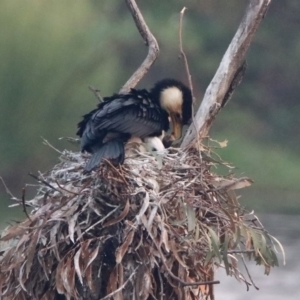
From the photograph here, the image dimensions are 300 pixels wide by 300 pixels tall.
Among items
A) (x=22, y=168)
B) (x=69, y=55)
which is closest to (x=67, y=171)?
(x=22, y=168)

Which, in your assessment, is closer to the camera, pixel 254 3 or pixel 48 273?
pixel 48 273

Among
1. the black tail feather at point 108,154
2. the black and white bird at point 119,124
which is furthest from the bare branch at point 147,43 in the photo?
the black tail feather at point 108,154

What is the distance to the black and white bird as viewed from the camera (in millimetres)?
1157

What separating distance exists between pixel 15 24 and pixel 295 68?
80cm

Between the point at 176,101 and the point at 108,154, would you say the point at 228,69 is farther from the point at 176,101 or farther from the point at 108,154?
the point at 108,154

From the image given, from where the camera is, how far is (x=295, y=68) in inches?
83.4

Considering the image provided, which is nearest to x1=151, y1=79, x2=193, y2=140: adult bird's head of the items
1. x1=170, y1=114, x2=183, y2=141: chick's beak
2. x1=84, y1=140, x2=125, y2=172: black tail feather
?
x1=170, y1=114, x2=183, y2=141: chick's beak

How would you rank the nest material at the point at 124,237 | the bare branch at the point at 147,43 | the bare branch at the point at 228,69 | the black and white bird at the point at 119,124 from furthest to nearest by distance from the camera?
the bare branch at the point at 147,43 → the bare branch at the point at 228,69 → the black and white bird at the point at 119,124 → the nest material at the point at 124,237

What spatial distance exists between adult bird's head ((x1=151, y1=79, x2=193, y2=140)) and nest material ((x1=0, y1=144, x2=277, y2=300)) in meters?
0.32

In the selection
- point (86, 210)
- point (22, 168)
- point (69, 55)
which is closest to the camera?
point (86, 210)

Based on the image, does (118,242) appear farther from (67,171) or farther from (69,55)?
(69,55)

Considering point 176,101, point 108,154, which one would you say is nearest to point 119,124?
point 108,154

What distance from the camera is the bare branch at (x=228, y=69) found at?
4.30ft

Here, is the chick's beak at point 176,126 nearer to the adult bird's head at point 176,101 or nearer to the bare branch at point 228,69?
the adult bird's head at point 176,101
